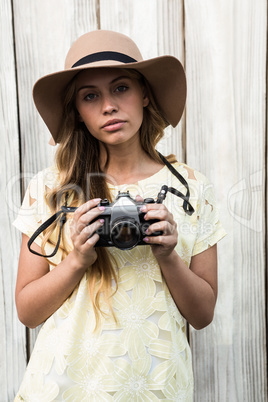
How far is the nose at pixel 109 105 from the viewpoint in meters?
0.91

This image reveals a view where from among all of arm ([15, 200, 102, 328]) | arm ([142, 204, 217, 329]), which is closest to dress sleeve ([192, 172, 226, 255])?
arm ([142, 204, 217, 329])

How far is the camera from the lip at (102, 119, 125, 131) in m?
0.93

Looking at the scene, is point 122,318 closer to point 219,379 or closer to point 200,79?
point 219,379

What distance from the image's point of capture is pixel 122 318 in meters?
0.91

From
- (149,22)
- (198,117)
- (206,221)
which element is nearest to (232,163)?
(198,117)

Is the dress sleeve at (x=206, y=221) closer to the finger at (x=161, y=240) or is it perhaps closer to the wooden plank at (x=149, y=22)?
the finger at (x=161, y=240)

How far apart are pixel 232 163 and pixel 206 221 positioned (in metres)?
0.32

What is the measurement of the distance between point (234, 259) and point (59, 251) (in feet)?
1.77

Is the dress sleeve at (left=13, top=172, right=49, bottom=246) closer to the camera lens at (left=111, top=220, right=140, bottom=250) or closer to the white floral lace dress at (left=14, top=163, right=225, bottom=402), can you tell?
the white floral lace dress at (left=14, top=163, right=225, bottom=402)

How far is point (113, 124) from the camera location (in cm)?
93

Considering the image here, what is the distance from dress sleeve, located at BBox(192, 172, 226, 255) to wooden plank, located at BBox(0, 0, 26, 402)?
0.50 meters

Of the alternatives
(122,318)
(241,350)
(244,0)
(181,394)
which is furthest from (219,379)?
(244,0)

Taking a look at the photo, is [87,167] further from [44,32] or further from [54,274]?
[44,32]

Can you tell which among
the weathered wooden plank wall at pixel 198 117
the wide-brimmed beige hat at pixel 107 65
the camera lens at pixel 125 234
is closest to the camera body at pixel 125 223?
the camera lens at pixel 125 234
